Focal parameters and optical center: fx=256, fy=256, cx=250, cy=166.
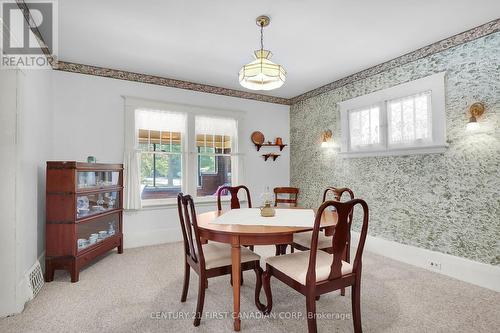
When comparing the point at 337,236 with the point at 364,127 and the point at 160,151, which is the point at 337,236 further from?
the point at 160,151

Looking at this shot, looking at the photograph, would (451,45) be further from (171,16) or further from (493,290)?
(171,16)

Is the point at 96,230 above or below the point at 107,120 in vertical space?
below

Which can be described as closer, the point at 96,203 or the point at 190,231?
the point at 190,231

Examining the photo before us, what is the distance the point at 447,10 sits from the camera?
2.45 m

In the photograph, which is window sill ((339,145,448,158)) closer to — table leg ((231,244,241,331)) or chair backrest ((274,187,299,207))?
chair backrest ((274,187,299,207))

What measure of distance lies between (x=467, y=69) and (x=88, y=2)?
12.8 ft

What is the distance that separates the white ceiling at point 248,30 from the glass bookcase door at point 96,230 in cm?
216

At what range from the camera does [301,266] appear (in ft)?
6.23

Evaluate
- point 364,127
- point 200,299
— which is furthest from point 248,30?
point 200,299

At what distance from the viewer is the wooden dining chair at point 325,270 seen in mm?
1650

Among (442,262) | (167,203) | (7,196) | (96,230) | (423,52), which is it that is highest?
(423,52)

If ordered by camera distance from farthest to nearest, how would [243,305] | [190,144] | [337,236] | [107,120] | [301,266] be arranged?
1. [190,144]
2. [107,120]
3. [243,305]
4. [301,266]
5. [337,236]

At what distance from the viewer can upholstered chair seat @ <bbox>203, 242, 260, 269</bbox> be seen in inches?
80.8

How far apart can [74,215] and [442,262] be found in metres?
4.19
